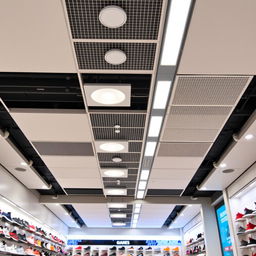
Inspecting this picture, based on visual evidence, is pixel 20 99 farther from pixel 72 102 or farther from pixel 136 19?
pixel 136 19

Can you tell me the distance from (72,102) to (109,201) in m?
5.60

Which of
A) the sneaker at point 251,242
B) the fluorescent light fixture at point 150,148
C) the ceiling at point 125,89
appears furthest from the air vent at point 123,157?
the sneaker at point 251,242

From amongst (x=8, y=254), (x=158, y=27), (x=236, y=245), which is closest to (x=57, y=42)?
(x=158, y=27)

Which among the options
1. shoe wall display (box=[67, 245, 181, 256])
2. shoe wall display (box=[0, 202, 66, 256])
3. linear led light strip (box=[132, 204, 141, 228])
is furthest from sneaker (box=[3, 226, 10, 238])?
shoe wall display (box=[67, 245, 181, 256])

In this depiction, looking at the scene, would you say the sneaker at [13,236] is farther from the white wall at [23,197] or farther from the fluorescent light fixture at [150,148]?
the fluorescent light fixture at [150,148]

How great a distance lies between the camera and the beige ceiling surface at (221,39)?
8.14ft

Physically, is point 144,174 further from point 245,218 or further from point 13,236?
point 13,236


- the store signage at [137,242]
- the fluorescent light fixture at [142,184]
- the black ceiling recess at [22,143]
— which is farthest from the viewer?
the store signage at [137,242]

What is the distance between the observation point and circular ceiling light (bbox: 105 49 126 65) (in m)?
2.95

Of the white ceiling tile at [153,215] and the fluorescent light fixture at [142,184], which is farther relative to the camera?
the white ceiling tile at [153,215]

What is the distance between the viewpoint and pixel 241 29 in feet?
8.87

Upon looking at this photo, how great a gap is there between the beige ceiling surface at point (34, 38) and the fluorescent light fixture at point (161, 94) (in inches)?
42.8

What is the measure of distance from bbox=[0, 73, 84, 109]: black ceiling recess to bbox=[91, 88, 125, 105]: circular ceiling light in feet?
1.37

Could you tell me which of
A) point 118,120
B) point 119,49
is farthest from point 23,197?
point 119,49
